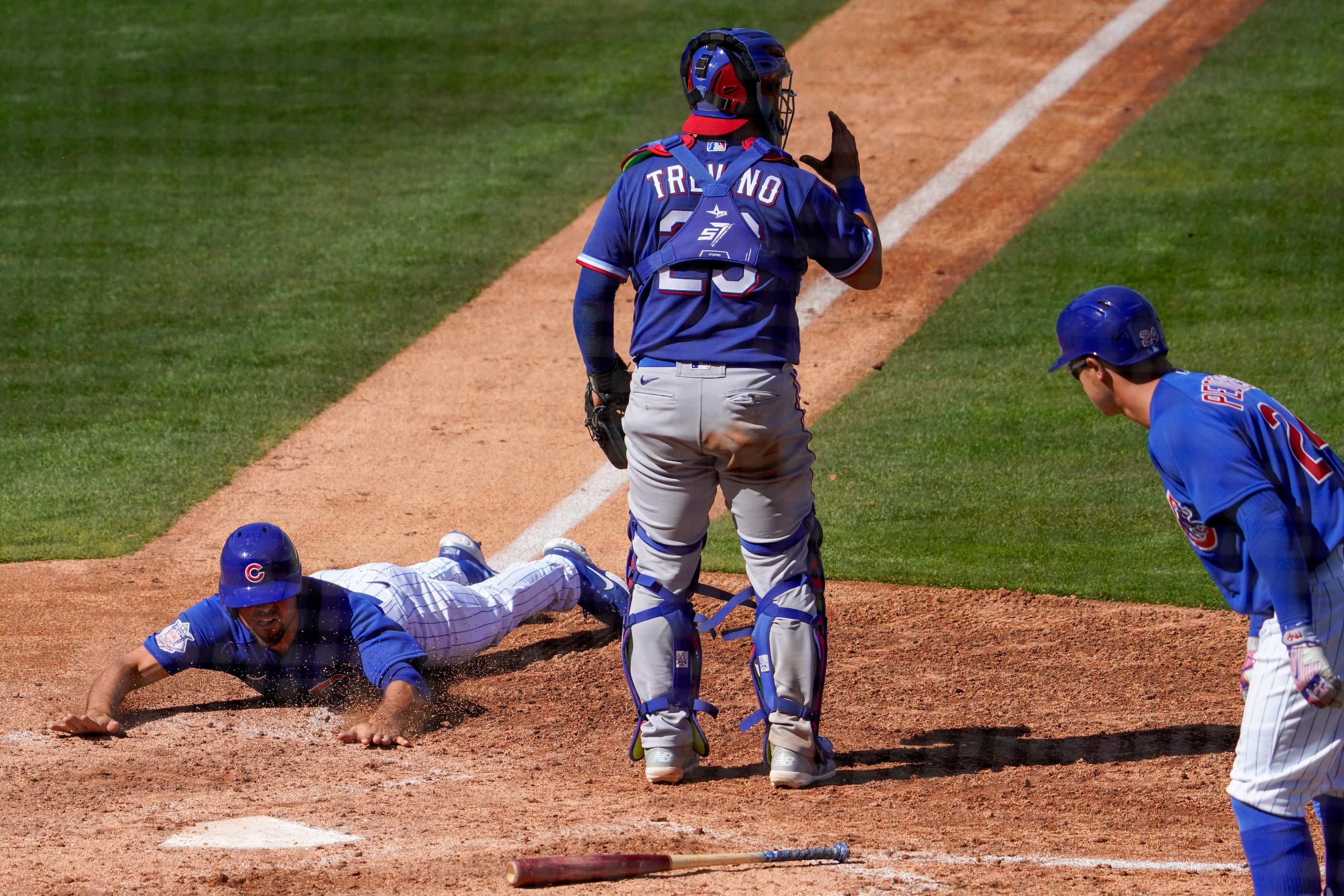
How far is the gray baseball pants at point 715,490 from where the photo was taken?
4.29m

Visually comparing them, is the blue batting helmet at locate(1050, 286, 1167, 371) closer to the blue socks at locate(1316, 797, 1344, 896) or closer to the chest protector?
the chest protector

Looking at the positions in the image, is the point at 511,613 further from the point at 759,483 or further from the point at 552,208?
the point at 552,208

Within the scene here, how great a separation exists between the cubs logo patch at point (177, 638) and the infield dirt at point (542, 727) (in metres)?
0.27

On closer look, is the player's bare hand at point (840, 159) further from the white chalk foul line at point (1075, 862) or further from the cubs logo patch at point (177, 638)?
the cubs logo patch at point (177, 638)

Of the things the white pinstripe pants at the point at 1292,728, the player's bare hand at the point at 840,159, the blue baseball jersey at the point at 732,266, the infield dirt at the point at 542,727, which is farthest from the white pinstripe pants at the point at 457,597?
the white pinstripe pants at the point at 1292,728

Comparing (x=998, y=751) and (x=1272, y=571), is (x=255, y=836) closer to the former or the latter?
(x=998, y=751)

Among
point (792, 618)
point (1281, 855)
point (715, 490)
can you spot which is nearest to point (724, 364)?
point (715, 490)

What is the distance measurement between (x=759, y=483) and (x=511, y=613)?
5.43ft

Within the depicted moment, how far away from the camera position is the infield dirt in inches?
156

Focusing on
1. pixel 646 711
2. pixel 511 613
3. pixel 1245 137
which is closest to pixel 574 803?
→ pixel 646 711

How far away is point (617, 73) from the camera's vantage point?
13039 millimetres

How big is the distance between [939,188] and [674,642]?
274 inches

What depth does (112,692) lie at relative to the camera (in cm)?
502

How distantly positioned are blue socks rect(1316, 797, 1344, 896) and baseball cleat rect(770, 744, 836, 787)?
1.43 meters
